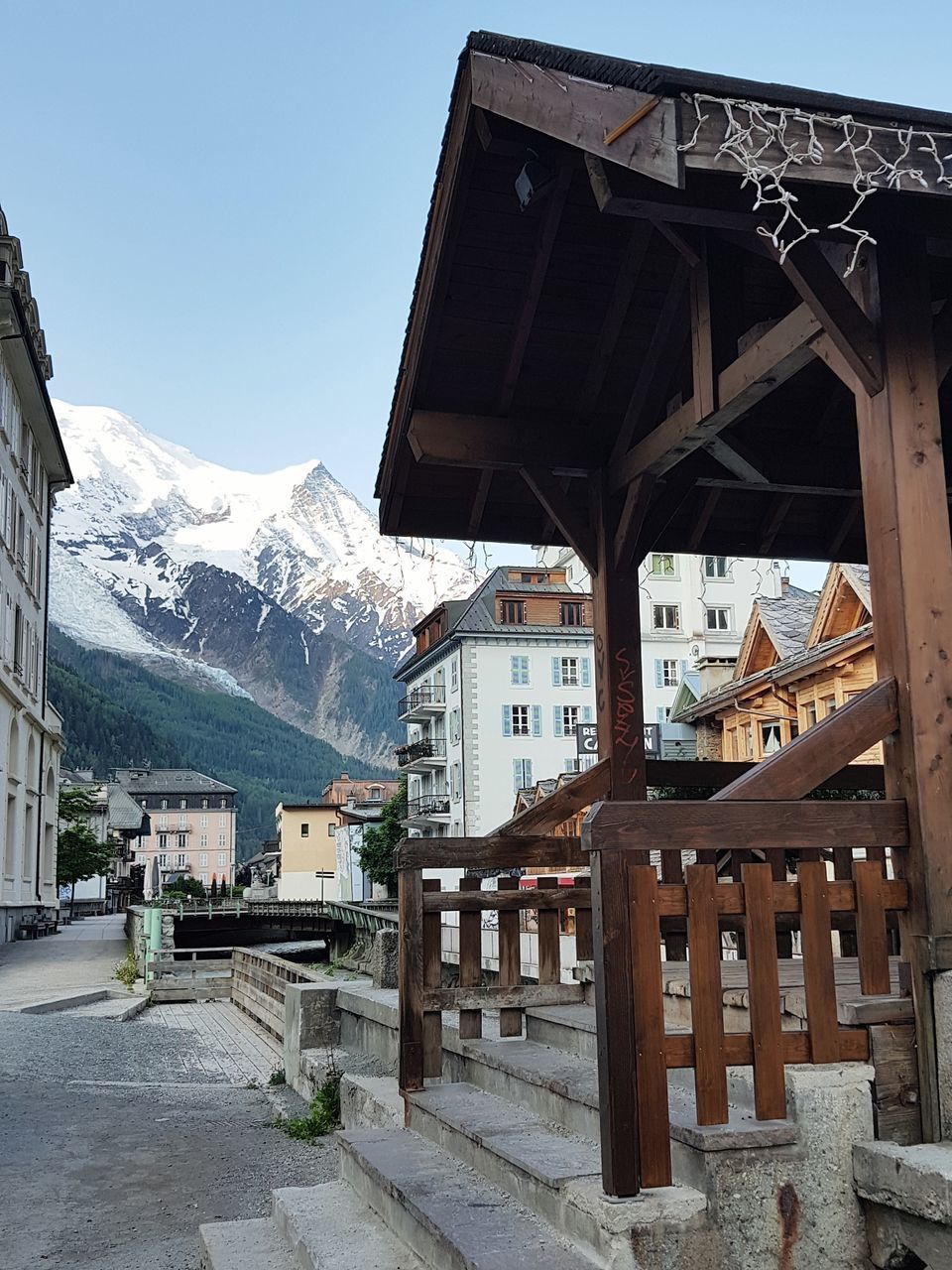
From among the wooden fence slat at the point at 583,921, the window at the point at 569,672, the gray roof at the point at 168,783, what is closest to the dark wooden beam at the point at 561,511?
the wooden fence slat at the point at 583,921

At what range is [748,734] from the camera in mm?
26203

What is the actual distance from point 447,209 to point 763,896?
348cm

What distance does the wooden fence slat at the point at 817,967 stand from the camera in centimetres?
362

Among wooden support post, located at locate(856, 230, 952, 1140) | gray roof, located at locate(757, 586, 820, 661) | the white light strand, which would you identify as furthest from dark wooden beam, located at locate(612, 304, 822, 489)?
gray roof, located at locate(757, 586, 820, 661)

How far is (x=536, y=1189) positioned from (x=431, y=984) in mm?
1860

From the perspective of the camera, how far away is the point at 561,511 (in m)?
6.16

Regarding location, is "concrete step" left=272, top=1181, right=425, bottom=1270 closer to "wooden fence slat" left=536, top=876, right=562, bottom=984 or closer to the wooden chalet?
the wooden chalet

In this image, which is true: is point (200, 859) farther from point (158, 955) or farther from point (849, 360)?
point (849, 360)

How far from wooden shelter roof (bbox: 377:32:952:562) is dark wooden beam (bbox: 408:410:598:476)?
0.4 inches

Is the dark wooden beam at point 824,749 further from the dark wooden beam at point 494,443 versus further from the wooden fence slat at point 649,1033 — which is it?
the dark wooden beam at point 494,443

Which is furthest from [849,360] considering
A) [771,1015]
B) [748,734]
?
[748,734]

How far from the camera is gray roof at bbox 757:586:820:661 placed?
25812 mm

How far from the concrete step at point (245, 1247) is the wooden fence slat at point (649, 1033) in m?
1.84

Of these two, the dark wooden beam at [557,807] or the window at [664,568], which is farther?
the window at [664,568]
